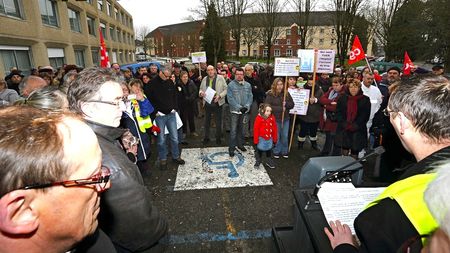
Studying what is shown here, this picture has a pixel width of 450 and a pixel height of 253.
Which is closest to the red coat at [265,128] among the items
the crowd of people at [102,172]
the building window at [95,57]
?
the crowd of people at [102,172]

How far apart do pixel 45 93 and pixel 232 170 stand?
3484 millimetres

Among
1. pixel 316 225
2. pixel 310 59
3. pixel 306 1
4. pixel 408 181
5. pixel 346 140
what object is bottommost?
pixel 346 140

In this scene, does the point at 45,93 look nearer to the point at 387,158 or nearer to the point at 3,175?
the point at 3,175

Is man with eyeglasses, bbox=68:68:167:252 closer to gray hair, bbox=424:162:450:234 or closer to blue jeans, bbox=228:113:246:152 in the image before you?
gray hair, bbox=424:162:450:234

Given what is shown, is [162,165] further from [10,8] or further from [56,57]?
[56,57]

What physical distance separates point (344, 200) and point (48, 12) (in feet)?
68.2

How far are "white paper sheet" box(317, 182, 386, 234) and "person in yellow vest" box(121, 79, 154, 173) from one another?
3348 mm

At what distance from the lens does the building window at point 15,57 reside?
10947 millimetres

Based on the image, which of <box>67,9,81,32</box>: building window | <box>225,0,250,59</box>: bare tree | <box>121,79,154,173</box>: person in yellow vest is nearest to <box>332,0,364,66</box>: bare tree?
<box>225,0,250,59</box>: bare tree

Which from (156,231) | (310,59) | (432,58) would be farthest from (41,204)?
(432,58)

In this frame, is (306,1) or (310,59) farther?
(306,1)

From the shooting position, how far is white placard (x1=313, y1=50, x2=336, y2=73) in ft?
18.1

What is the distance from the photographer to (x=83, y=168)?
0.89 metres

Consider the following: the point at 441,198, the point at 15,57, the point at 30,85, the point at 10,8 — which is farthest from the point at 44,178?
the point at 10,8
